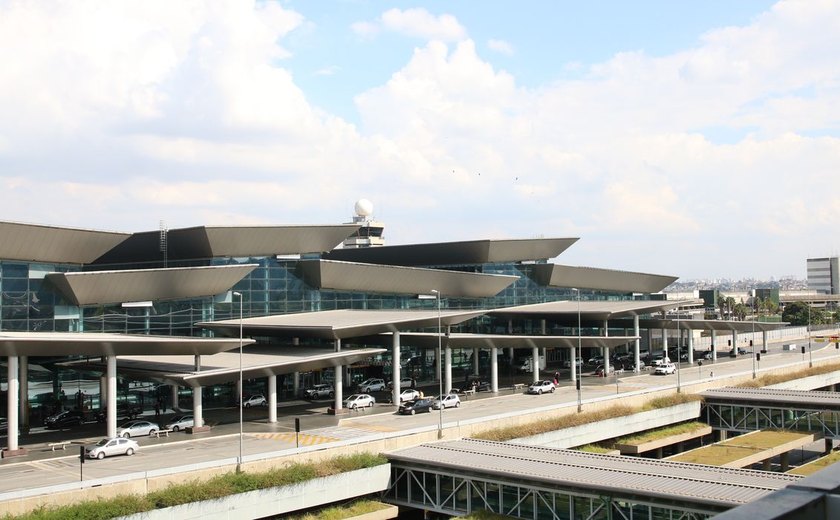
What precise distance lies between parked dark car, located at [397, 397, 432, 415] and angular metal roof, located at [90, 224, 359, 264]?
18.8m

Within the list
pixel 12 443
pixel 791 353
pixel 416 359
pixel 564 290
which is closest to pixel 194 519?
pixel 12 443

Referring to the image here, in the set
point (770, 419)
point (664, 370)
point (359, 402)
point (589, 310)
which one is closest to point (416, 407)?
point (359, 402)

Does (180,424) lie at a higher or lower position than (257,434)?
higher

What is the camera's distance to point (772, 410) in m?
62.4

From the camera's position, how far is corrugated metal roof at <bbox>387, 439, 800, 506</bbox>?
32.3 metres

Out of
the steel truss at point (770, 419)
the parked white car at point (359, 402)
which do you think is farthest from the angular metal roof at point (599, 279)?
the parked white car at point (359, 402)

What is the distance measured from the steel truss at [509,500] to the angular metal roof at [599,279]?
53791mm

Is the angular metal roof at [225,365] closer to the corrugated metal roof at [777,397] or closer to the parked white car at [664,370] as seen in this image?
the corrugated metal roof at [777,397]

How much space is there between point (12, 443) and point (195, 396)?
10.8m

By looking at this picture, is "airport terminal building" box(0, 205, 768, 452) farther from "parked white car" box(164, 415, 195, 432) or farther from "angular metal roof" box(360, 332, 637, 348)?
"parked white car" box(164, 415, 195, 432)

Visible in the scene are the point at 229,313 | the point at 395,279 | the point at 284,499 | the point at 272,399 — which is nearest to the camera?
the point at 284,499

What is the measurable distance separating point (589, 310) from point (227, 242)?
125 feet

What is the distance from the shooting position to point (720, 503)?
3072cm

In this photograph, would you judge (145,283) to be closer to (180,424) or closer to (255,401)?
(255,401)
